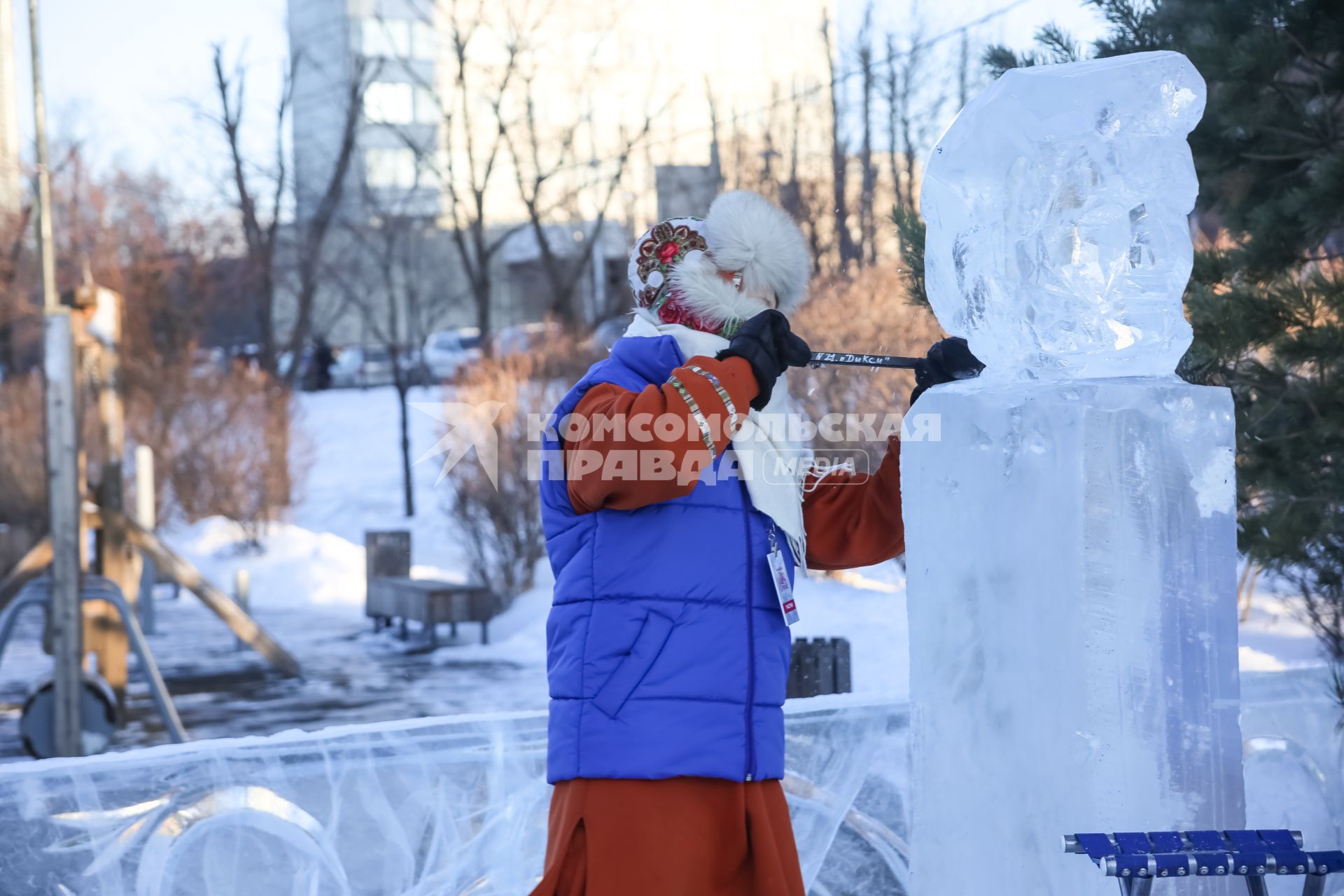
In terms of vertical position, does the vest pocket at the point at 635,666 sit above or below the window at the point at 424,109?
below

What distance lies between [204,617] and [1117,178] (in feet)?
33.7

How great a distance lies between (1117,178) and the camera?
1.92 m

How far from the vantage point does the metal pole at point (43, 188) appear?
5410mm

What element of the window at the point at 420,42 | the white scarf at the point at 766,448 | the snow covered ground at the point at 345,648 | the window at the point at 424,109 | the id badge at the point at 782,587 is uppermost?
the window at the point at 420,42

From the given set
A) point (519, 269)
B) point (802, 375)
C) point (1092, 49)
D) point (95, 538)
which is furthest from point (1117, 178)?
point (519, 269)

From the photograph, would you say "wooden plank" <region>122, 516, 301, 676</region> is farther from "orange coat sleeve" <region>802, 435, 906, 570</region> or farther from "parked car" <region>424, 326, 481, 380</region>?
"parked car" <region>424, 326, 481, 380</region>

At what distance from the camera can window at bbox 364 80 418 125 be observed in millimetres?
19188

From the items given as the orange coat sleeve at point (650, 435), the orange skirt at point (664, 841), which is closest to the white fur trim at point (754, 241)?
the orange coat sleeve at point (650, 435)

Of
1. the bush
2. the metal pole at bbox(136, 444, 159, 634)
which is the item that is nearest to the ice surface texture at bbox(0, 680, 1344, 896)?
the bush

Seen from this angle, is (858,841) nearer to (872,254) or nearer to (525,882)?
(525,882)

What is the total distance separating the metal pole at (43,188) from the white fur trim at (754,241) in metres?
4.13

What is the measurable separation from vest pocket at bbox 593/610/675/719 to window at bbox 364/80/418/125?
1651cm

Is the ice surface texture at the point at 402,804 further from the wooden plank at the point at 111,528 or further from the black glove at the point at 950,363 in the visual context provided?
the wooden plank at the point at 111,528

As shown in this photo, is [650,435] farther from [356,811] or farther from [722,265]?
[356,811]
